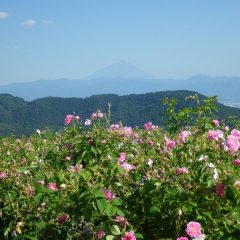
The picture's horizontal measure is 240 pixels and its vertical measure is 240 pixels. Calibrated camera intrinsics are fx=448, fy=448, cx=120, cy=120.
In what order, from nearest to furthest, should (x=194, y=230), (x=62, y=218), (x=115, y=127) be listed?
(x=194, y=230) < (x=62, y=218) < (x=115, y=127)

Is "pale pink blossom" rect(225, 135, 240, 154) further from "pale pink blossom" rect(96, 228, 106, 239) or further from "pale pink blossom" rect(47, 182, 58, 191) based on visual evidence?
"pale pink blossom" rect(47, 182, 58, 191)

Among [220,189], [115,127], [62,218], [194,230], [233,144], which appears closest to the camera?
[194,230]

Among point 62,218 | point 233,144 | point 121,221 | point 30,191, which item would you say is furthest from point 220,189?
point 30,191

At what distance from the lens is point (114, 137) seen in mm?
6145

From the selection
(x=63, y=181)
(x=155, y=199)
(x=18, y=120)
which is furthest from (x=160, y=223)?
(x=18, y=120)

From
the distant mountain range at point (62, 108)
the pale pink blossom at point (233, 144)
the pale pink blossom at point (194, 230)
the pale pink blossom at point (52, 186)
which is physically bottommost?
the distant mountain range at point (62, 108)

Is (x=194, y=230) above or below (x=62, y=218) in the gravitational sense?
above

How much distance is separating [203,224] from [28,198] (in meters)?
1.48

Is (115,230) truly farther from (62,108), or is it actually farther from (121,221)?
(62,108)

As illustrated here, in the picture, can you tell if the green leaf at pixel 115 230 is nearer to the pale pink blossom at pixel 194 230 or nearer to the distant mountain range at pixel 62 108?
the pale pink blossom at pixel 194 230

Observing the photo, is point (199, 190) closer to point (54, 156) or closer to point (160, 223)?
point (160, 223)

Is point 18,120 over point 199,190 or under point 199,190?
under

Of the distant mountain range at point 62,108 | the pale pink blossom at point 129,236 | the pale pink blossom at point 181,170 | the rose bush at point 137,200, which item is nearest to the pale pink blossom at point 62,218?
the rose bush at point 137,200

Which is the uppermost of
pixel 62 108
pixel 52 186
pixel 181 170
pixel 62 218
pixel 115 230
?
pixel 181 170
